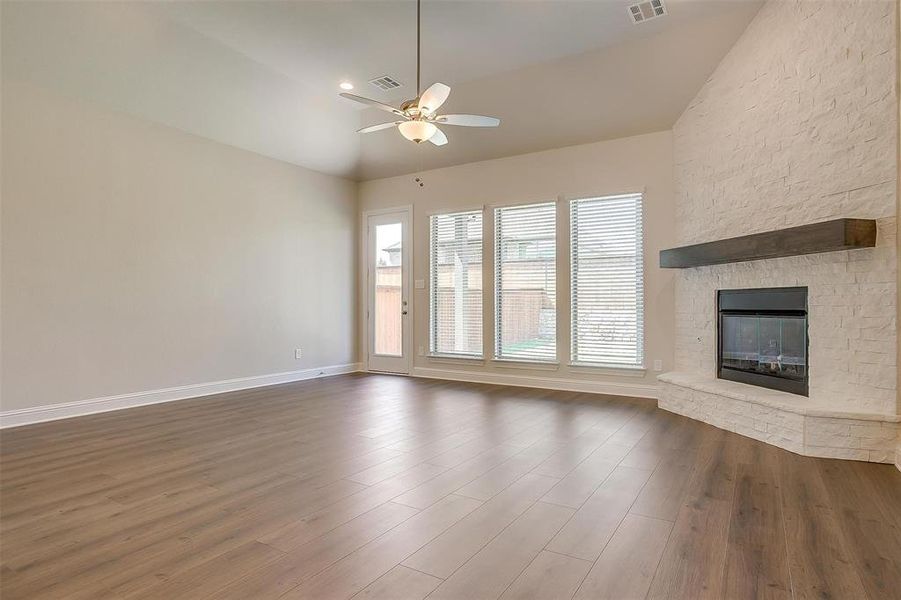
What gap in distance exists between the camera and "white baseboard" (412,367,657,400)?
5.68 m

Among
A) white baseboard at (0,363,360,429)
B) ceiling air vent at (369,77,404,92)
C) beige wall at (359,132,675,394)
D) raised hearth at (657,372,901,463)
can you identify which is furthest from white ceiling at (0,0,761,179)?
raised hearth at (657,372,901,463)

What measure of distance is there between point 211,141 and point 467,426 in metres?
4.53

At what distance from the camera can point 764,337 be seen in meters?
4.43

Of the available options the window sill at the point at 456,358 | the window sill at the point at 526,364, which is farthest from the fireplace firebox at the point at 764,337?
the window sill at the point at 456,358

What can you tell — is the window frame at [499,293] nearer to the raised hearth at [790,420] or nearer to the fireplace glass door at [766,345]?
the raised hearth at [790,420]

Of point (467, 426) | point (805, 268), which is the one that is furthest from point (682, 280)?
point (467, 426)

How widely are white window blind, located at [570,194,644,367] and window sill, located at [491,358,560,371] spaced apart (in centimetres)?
30

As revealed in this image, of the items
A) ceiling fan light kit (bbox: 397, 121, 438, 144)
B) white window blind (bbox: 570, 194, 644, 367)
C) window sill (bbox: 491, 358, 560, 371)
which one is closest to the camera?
ceiling fan light kit (bbox: 397, 121, 438, 144)

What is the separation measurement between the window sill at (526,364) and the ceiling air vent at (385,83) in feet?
12.0

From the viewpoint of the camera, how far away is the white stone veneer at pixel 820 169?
3361 mm

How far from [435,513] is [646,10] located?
434 cm

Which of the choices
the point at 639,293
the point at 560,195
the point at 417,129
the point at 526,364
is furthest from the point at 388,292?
the point at 417,129

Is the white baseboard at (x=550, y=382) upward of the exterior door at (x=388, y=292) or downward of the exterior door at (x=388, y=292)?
downward

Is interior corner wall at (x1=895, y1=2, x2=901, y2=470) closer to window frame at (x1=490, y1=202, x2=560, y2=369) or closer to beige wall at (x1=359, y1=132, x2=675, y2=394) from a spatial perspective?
beige wall at (x1=359, y1=132, x2=675, y2=394)
